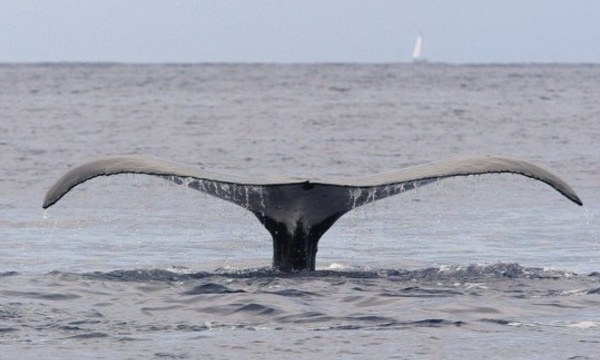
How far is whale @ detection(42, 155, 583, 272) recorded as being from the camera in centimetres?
810

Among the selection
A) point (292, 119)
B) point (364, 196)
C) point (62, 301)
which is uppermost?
point (292, 119)

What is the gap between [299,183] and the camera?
808 centimetres

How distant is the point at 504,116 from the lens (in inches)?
1553

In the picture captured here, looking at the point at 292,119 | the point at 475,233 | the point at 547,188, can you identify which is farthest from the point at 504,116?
the point at 475,233

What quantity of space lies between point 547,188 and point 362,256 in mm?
6799

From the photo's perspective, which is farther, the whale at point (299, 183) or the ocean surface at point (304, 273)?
the whale at point (299, 183)

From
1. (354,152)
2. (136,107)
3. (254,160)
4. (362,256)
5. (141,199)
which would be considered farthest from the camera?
(136,107)

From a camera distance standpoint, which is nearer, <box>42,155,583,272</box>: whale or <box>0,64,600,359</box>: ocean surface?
<box>0,64,600,359</box>: ocean surface

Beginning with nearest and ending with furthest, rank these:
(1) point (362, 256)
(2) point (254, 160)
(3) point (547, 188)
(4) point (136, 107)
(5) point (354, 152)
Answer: (1) point (362, 256), (3) point (547, 188), (2) point (254, 160), (5) point (354, 152), (4) point (136, 107)

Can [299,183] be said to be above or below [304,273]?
above

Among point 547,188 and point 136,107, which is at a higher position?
point 136,107

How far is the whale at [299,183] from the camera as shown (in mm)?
8102

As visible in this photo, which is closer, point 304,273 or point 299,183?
point 299,183

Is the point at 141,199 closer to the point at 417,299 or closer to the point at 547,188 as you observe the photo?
the point at 547,188
